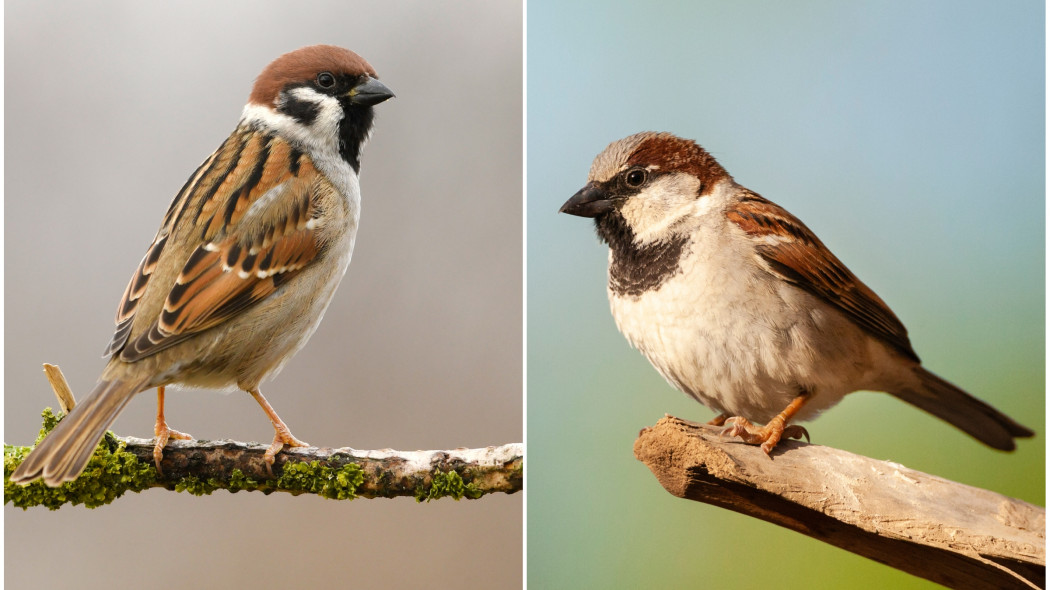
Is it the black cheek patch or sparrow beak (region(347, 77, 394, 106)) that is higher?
sparrow beak (region(347, 77, 394, 106))

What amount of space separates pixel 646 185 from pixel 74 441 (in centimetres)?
160

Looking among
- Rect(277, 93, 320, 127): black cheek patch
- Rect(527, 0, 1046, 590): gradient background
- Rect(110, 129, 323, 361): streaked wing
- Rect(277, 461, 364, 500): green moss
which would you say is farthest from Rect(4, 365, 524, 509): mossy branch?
Rect(277, 93, 320, 127): black cheek patch

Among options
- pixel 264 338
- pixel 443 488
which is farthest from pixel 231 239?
pixel 443 488

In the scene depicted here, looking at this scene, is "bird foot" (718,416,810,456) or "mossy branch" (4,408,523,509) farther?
"mossy branch" (4,408,523,509)

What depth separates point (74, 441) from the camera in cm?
204

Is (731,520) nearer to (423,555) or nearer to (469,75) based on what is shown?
(423,555)

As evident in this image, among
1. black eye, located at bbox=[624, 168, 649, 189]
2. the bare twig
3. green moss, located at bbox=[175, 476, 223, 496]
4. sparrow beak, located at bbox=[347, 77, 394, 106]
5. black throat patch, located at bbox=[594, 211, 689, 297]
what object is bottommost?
green moss, located at bbox=[175, 476, 223, 496]

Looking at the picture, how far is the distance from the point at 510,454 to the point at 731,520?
26.0 inches

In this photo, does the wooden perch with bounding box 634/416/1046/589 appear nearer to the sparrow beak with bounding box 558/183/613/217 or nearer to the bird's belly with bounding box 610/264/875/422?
the bird's belly with bounding box 610/264/875/422

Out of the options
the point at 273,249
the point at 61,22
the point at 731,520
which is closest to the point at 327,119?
the point at 273,249

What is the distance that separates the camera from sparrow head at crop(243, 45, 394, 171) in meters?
2.41

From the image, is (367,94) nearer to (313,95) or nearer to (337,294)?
(313,95)

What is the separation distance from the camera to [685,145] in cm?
239

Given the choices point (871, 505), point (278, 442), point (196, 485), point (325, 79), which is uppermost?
point (325, 79)
